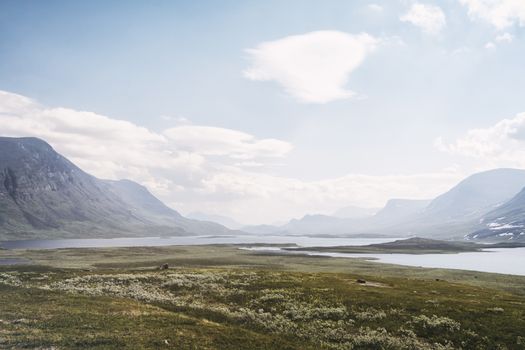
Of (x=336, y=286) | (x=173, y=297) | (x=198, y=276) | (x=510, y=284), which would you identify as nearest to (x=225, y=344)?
(x=173, y=297)

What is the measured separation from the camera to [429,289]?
199ft

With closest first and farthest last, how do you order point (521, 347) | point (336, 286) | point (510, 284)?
point (521, 347) < point (336, 286) < point (510, 284)

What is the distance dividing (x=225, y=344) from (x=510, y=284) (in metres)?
79.3

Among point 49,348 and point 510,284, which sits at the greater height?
point 49,348

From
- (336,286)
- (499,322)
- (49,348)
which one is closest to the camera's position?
(49,348)

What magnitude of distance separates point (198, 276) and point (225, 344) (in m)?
37.7

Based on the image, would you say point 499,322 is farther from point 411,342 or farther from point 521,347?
point 411,342

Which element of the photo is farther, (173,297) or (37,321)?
(173,297)

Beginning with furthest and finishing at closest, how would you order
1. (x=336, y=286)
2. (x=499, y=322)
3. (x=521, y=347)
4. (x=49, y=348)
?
(x=336, y=286), (x=499, y=322), (x=521, y=347), (x=49, y=348)

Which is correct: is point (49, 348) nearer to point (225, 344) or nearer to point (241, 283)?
point (225, 344)

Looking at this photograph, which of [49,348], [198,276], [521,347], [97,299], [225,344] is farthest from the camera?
[198,276]

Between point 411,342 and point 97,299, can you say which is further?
point 97,299

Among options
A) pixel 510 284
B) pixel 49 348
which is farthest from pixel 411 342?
pixel 510 284

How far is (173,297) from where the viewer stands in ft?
167
